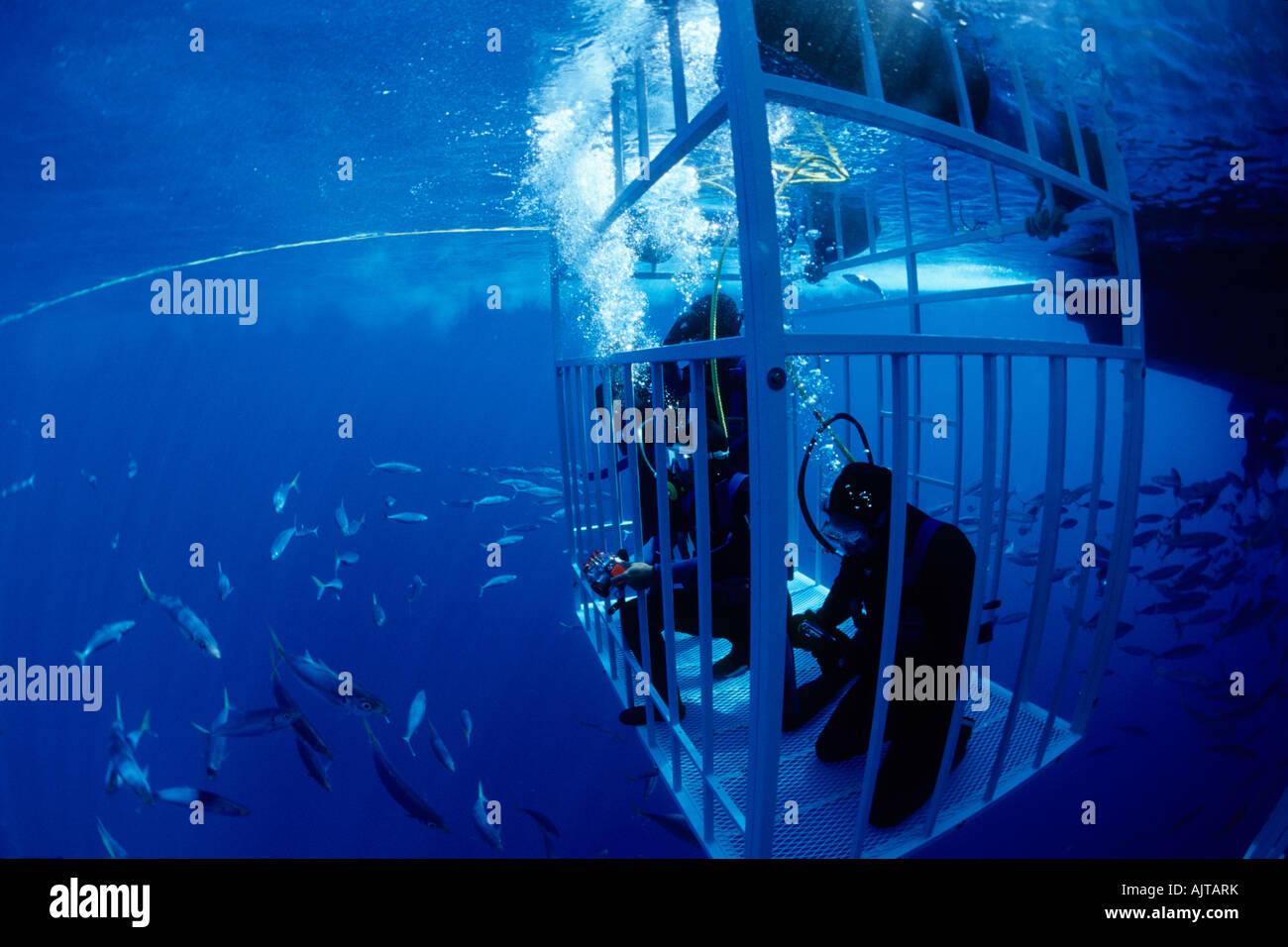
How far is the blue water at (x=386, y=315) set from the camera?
4.88 meters

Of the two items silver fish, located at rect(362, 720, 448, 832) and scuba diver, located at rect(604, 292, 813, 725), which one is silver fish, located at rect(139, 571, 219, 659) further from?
scuba diver, located at rect(604, 292, 813, 725)

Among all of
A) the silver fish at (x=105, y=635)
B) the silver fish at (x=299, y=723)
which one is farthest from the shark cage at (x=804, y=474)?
the silver fish at (x=105, y=635)

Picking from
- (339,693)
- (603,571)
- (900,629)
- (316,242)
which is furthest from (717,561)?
(316,242)

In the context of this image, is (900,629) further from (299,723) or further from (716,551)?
(299,723)

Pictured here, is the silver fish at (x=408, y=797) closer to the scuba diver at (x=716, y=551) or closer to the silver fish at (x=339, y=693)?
the silver fish at (x=339, y=693)

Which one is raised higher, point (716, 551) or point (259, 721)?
point (716, 551)

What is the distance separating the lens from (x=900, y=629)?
2.55 m

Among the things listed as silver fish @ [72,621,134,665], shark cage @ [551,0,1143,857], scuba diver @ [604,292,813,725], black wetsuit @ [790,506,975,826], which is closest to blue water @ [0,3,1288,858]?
shark cage @ [551,0,1143,857]

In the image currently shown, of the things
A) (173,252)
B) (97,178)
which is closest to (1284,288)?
(97,178)

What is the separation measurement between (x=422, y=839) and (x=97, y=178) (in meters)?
12.3

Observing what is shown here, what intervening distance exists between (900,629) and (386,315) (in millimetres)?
28613

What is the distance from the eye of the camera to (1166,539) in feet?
22.3

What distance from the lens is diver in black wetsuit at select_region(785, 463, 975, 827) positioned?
102 inches
